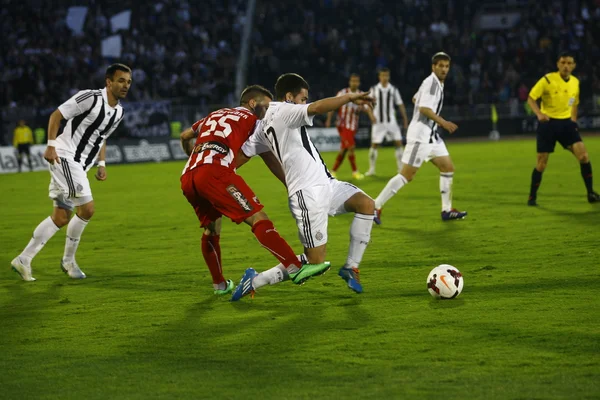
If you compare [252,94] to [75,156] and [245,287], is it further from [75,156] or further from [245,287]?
[75,156]

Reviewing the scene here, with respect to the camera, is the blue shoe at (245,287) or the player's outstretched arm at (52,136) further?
the player's outstretched arm at (52,136)

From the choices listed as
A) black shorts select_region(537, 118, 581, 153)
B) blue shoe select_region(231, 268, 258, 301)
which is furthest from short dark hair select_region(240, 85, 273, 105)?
black shorts select_region(537, 118, 581, 153)

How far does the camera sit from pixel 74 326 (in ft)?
20.9

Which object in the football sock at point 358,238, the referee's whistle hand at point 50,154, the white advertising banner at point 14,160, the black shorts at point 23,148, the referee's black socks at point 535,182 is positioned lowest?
the white advertising banner at point 14,160

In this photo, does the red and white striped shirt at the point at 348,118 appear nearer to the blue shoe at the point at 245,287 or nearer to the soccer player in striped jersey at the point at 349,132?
the soccer player in striped jersey at the point at 349,132

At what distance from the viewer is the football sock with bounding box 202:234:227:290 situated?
7387 millimetres

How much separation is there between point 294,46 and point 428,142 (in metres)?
25.6

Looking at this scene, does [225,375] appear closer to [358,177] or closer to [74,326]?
[74,326]

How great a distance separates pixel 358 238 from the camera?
730 centimetres

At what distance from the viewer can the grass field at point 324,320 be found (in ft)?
15.4

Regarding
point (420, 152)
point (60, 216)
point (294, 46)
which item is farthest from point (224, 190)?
point (294, 46)

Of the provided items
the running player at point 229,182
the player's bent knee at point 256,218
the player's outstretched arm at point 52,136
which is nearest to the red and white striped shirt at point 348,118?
the player's outstretched arm at point 52,136

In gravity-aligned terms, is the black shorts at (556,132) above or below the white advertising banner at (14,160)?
above

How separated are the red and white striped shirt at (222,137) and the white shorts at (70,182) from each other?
1.93m
